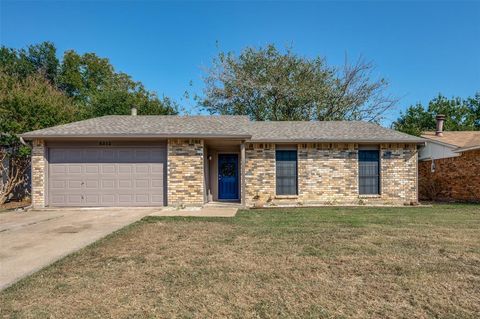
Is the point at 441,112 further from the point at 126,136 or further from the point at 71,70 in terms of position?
the point at 71,70

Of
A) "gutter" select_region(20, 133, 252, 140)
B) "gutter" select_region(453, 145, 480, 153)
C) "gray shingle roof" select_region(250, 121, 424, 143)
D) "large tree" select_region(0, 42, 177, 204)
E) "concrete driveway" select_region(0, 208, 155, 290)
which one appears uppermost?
"large tree" select_region(0, 42, 177, 204)

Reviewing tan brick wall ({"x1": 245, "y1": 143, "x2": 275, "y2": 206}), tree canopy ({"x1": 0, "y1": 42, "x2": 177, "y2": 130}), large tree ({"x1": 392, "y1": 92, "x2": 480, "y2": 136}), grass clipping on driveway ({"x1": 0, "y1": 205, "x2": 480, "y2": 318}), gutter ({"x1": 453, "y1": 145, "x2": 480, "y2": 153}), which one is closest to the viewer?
grass clipping on driveway ({"x1": 0, "y1": 205, "x2": 480, "y2": 318})

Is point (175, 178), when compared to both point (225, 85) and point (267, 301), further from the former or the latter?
point (225, 85)

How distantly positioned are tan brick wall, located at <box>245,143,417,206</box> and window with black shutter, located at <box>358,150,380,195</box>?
20 centimetres

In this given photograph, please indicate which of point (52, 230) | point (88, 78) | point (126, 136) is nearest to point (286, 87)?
point (126, 136)

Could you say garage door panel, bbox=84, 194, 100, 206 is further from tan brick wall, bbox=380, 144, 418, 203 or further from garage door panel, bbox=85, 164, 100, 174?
tan brick wall, bbox=380, 144, 418, 203

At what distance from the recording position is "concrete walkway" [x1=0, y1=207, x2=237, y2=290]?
5309mm

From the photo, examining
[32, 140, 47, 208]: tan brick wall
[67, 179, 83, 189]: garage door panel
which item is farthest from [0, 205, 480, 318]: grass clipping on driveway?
[32, 140, 47, 208]: tan brick wall

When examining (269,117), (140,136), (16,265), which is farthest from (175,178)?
(269,117)

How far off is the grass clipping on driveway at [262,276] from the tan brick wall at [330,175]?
575 centimetres

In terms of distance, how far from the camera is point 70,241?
6.81 metres

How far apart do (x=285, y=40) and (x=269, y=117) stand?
611cm

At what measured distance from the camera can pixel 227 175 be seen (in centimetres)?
1491

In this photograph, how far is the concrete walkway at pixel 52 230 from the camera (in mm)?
5309
